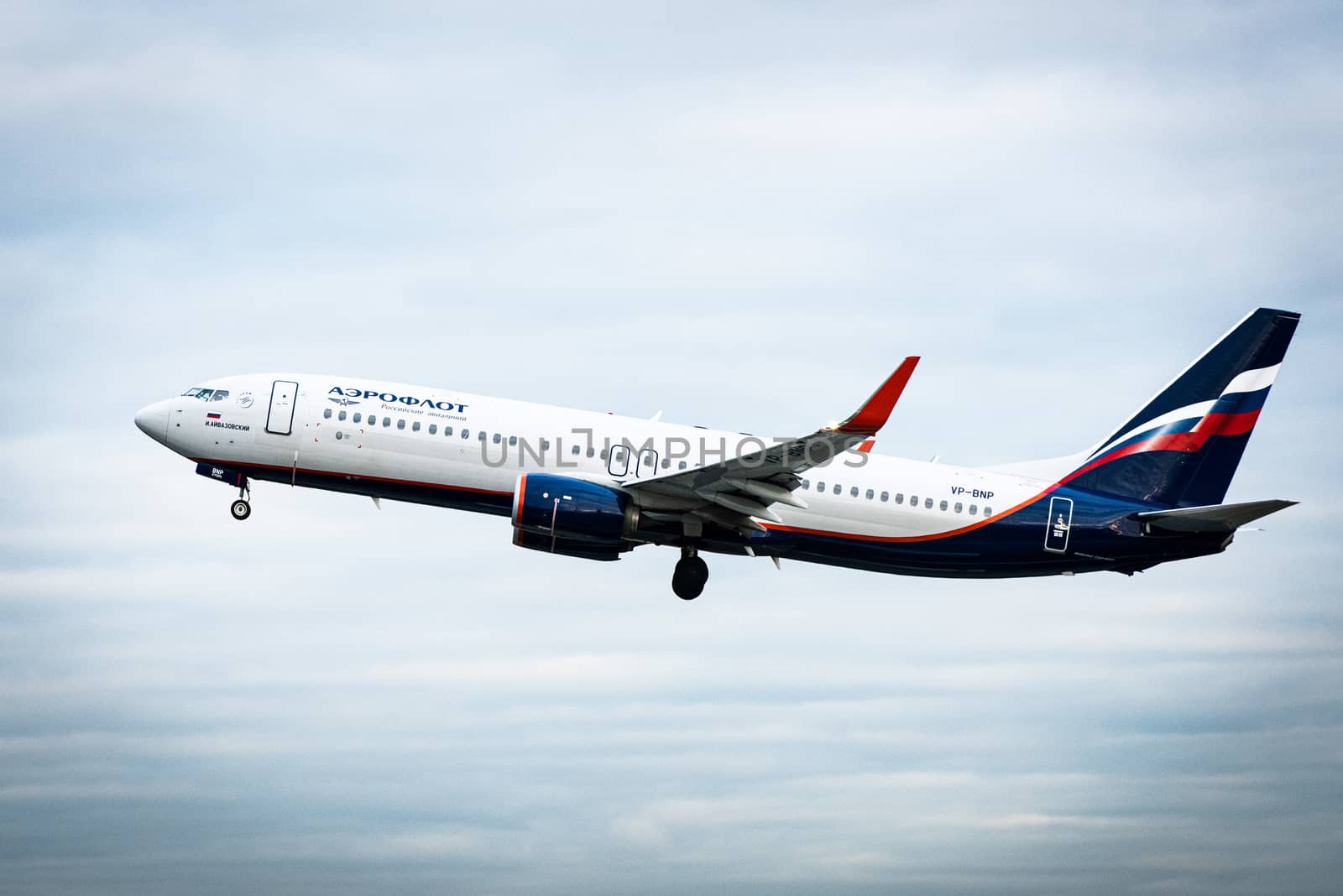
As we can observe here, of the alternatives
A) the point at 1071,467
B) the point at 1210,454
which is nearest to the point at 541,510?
the point at 1071,467

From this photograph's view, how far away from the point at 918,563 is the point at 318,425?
17.4 metres

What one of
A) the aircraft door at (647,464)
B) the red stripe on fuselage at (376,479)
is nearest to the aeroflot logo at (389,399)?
the red stripe on fuselage at (376,479)

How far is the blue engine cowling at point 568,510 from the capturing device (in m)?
37.1

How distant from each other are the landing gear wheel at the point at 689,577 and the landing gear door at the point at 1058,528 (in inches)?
392

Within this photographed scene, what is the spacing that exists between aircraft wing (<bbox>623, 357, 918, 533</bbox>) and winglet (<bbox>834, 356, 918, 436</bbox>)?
61 centimetres

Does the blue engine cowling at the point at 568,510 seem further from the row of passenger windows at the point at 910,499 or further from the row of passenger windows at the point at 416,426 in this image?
the row of passenger windows at the point at 910,499

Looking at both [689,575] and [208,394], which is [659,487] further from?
[208,394]

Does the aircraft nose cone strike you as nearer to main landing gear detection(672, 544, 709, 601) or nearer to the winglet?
main landing gear detection(672, 544, 709, 601)

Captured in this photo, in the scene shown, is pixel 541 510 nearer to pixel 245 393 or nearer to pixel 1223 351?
pixel 245 393

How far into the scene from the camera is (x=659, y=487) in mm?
37688

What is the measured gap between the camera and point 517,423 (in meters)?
39.0

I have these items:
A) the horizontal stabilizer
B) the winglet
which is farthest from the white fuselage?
the winglet

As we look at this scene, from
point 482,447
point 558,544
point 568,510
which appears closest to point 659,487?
point 568,510

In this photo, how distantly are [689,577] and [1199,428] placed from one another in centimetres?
1640
